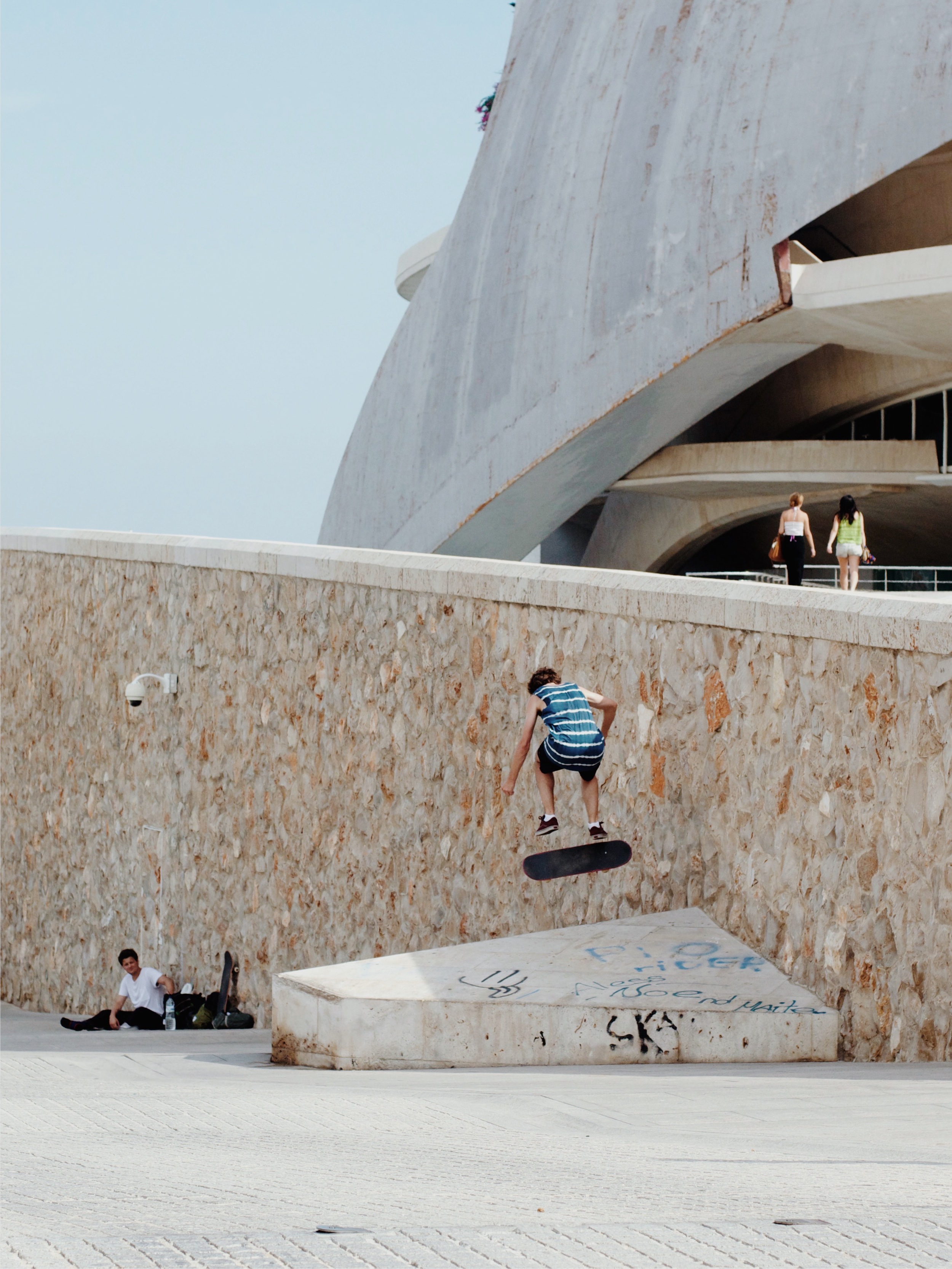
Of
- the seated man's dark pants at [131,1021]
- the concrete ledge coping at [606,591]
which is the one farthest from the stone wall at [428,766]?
the seated man's dark pants at [131,1021]

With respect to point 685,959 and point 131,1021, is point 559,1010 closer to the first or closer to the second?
point 685,959

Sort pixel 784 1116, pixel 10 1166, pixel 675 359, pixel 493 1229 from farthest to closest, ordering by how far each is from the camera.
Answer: pixel 675 359 < pixel 784 1116 < pixel 10 1166 < pixel 493 1229

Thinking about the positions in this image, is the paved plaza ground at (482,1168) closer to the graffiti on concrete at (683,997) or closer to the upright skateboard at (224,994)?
the graffiti on concrete at (683,997)

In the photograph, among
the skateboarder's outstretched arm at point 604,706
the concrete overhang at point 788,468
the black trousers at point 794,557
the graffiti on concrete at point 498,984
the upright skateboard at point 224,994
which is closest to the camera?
the graffiti on concrete at point 498,984

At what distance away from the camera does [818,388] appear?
19688mm

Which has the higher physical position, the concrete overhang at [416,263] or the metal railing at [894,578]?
the concrete overhang at [416,263]

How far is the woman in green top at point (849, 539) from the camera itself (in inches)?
500

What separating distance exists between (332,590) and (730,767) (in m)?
3.81

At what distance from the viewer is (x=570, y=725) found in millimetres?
7195

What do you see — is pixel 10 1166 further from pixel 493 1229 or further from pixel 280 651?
pixel 280 651

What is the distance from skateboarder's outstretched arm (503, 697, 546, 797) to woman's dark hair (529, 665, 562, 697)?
0.15 feet

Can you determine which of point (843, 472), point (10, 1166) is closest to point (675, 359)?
point (843, 472)

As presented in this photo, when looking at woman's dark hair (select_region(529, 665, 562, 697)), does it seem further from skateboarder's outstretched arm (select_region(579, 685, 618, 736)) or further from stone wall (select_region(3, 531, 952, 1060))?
stone wall (select_region(3, 531, 952, 1060))

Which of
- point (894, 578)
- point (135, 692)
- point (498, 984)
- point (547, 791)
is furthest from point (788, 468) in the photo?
Result: point (498, 984)
